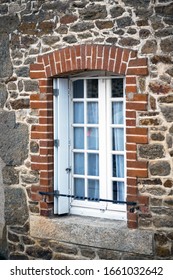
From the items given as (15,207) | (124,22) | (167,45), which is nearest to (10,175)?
(15,207)

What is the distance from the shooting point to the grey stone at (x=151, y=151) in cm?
666

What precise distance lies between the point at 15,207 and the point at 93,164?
1235 millimetres

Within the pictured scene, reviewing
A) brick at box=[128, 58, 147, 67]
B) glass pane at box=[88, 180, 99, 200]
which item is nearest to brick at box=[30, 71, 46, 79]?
brick at box=[128, 58, 147, 67]

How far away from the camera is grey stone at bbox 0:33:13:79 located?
302 inches

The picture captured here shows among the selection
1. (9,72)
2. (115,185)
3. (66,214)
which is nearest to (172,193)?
(115,185)

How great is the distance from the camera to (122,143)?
23.6 ft

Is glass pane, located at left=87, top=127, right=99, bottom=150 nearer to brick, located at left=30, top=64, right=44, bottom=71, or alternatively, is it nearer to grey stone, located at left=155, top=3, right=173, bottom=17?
brick, located at left=30, top=64, right=44, bottom=71

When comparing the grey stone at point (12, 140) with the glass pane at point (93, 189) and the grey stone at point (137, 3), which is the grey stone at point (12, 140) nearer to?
the glass pane at point (93, 189)

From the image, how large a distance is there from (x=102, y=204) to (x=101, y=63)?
1.79 metres

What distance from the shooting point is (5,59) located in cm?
770

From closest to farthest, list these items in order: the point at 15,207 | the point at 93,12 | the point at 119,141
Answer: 1. the point at 93,12
2. the point at 119,141
3. the point at 15,207

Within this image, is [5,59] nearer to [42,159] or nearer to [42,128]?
[42,128]

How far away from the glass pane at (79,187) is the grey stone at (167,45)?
206 centimetres

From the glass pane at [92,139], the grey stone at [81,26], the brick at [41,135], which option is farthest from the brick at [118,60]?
the brick at [41,135]
